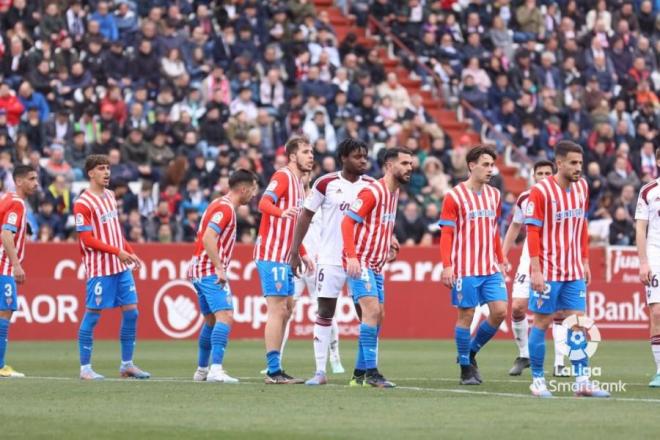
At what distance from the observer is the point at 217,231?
621 inches

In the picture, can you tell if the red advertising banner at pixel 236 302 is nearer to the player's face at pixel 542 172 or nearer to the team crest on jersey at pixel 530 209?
the player's face at pixel 542 172

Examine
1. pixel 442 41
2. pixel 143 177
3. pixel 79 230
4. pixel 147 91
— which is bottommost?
pixel 79 230

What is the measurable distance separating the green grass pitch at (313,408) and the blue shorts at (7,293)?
875mm

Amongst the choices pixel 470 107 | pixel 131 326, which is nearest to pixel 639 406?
pixel 131 326

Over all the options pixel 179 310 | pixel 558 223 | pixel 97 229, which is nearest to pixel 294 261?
pixel 97 229

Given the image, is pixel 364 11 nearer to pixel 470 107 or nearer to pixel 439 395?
pixel 470 107

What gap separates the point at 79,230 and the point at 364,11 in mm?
20076

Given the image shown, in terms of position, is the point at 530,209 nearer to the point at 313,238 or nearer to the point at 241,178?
the point at 241,178

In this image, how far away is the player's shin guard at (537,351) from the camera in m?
13.7

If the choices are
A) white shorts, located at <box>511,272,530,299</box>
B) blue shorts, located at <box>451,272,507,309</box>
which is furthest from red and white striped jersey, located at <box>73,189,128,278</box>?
white shorts, located at <box>511,272,530,299</box>

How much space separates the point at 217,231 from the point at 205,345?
134cm

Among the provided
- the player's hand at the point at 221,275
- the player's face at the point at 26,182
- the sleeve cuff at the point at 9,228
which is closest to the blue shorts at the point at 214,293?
the player's hand at the point at 221,275

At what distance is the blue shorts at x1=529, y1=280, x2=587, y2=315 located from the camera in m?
13.9

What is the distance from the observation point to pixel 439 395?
1388cm
